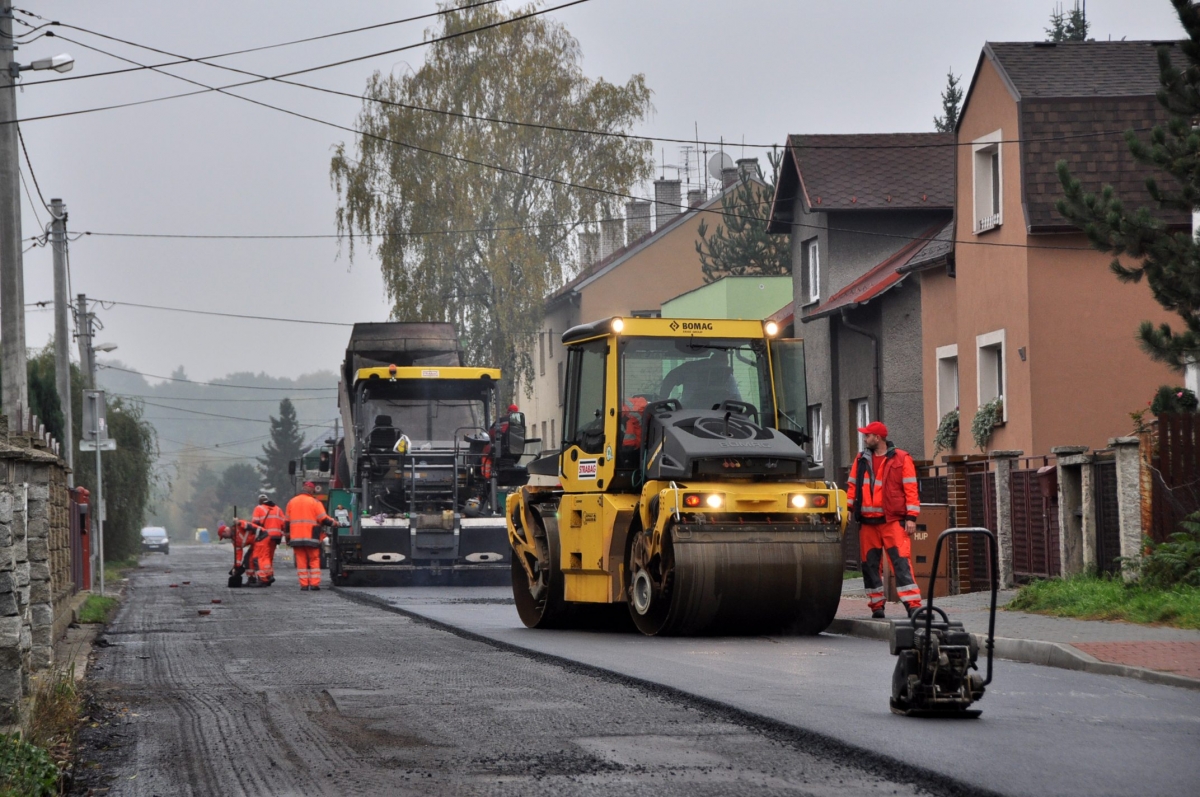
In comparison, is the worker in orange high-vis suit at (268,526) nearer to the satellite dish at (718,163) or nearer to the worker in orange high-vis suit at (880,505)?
the worker in orange high-vis suit at (880,505)

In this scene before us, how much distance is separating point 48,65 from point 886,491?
11800 millimetres

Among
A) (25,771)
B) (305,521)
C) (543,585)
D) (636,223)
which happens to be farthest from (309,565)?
(636,223)

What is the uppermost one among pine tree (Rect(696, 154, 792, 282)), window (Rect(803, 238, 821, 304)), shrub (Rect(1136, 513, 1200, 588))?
pine tree (Rect(696, 154, 792, 282))

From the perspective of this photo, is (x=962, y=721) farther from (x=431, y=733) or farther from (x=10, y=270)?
(x=10, y=270)

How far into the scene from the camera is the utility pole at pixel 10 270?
746 inches

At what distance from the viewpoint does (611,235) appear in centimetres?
4641

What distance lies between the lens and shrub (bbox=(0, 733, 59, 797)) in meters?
6.14

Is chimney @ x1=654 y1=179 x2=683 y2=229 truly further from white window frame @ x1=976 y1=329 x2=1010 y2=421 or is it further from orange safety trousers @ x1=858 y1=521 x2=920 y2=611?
orange safety trousers @ x1=858 y1=521 x2=920 y2=611

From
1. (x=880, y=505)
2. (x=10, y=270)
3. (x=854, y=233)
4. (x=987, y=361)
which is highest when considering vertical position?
(x=854, y=233)

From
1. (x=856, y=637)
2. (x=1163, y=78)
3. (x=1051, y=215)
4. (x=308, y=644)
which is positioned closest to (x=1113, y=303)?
(x=1051, y=215)

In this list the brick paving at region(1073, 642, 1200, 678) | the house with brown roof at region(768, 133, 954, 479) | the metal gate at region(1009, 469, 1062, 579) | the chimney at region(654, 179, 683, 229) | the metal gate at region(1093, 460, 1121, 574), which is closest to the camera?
the brick paving at region(1073, 642, 1200, 678)

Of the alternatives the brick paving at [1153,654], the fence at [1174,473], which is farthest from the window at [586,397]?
the fence at [1174,473]

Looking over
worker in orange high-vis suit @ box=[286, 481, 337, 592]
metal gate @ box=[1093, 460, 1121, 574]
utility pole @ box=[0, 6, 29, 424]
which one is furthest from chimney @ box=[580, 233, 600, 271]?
metal gate @ box=[1093, 460, 1121, 574]

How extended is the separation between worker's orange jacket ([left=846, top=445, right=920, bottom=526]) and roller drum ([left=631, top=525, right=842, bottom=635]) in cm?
93
